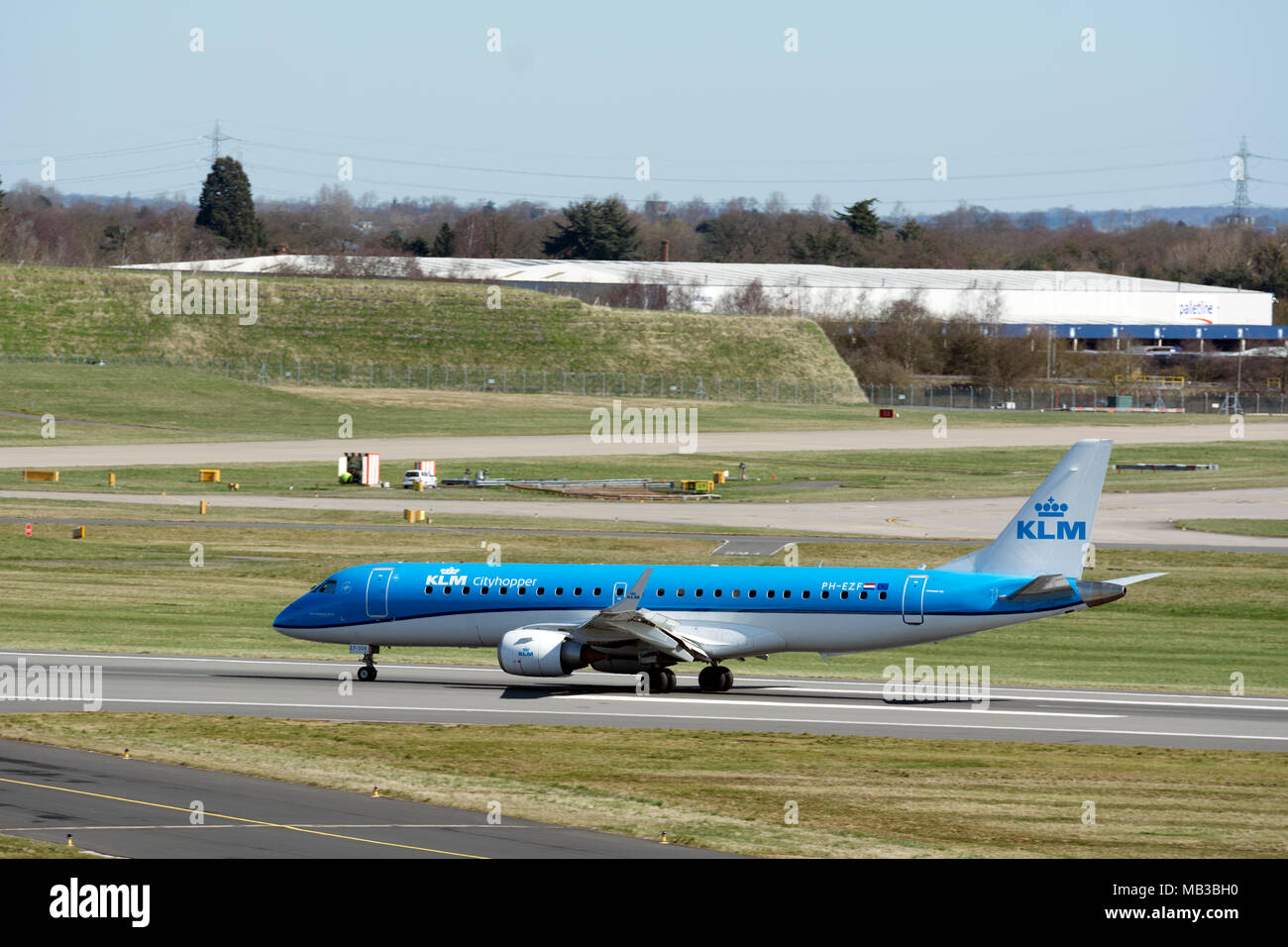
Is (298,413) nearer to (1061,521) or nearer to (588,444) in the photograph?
(588,444)

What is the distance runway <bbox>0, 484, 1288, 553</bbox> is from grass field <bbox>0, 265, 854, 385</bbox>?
262 feet

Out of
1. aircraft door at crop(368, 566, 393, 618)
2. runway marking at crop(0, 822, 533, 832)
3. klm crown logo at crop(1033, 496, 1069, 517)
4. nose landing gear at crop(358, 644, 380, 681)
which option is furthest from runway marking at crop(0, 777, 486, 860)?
klm crown logo at crop(1033, 496, 1069, 517)

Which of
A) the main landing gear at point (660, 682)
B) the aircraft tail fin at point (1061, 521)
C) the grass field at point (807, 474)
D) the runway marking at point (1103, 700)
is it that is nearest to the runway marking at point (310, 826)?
the main landing gear at point (660, 682)

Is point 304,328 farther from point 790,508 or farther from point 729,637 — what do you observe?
point 729,637

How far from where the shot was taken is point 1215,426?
144 m

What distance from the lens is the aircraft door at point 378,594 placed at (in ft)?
141

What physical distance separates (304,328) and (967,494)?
9993cm

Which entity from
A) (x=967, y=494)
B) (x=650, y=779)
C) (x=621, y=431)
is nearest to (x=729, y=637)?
(x=650, y=779)

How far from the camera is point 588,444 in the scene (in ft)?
401

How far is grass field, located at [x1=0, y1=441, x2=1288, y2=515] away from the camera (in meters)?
94.0

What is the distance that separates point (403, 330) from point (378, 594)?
137587mm

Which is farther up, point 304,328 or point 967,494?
point 304,328

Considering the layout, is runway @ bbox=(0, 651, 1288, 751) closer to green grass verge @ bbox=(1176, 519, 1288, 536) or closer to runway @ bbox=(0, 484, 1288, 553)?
runway @ bbox=(0, 484, 1288, 553)

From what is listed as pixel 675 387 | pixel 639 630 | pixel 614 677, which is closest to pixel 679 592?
pixel 639 630
